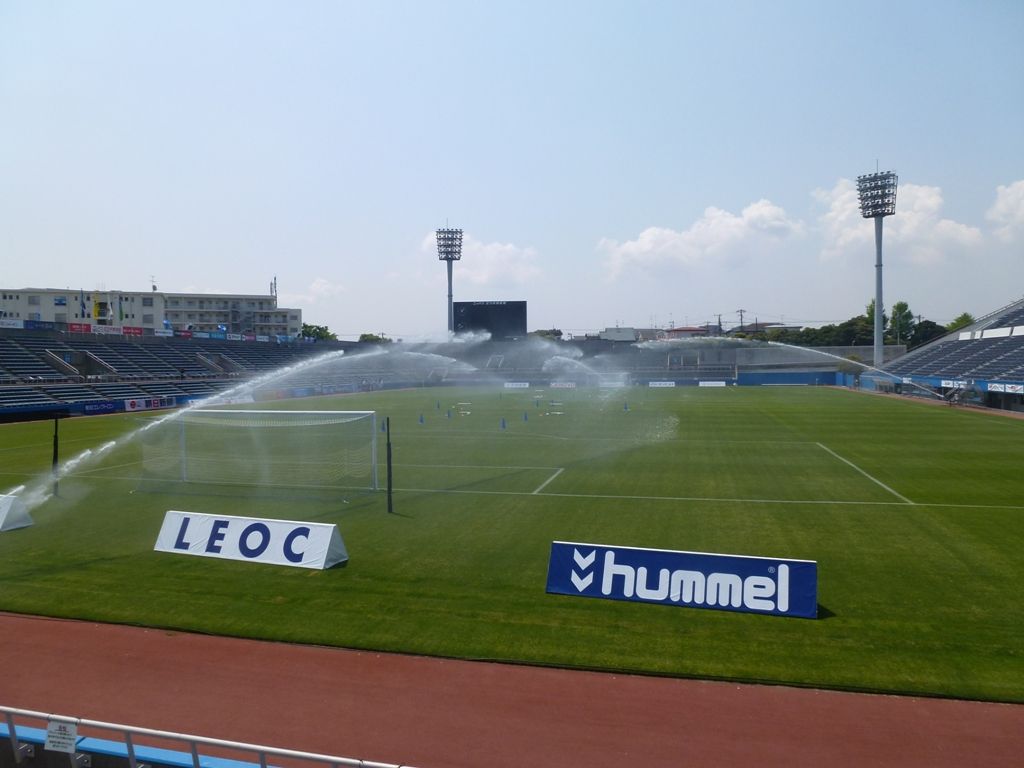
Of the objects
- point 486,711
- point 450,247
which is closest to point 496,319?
point 450,247

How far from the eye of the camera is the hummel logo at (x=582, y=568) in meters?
12.0

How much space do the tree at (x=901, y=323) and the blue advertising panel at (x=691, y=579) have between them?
13497cm

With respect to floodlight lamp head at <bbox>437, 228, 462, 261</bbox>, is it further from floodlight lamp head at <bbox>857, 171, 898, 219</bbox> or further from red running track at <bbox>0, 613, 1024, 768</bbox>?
red running track at <bbox>0, 613, 1024, 768</bbox>

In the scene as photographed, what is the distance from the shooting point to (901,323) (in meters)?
131

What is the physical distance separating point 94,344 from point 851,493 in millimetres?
64902

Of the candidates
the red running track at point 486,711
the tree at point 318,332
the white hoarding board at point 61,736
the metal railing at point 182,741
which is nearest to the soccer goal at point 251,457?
the red running track at point 486,711

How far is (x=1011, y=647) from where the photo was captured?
31.8ft

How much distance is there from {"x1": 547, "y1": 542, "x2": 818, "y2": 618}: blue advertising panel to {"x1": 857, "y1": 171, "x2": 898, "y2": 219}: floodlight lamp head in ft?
284

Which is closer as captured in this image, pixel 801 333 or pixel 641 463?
pixel 641 463

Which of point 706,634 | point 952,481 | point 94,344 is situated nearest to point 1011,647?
point 706,634

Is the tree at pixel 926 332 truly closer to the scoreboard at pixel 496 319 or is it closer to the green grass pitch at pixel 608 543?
the scoreboard at pixel 496 319

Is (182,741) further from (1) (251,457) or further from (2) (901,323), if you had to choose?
(2) (901,323)

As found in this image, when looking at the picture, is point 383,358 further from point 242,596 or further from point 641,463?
point 242,596

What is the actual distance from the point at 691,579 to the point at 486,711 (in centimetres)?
459
